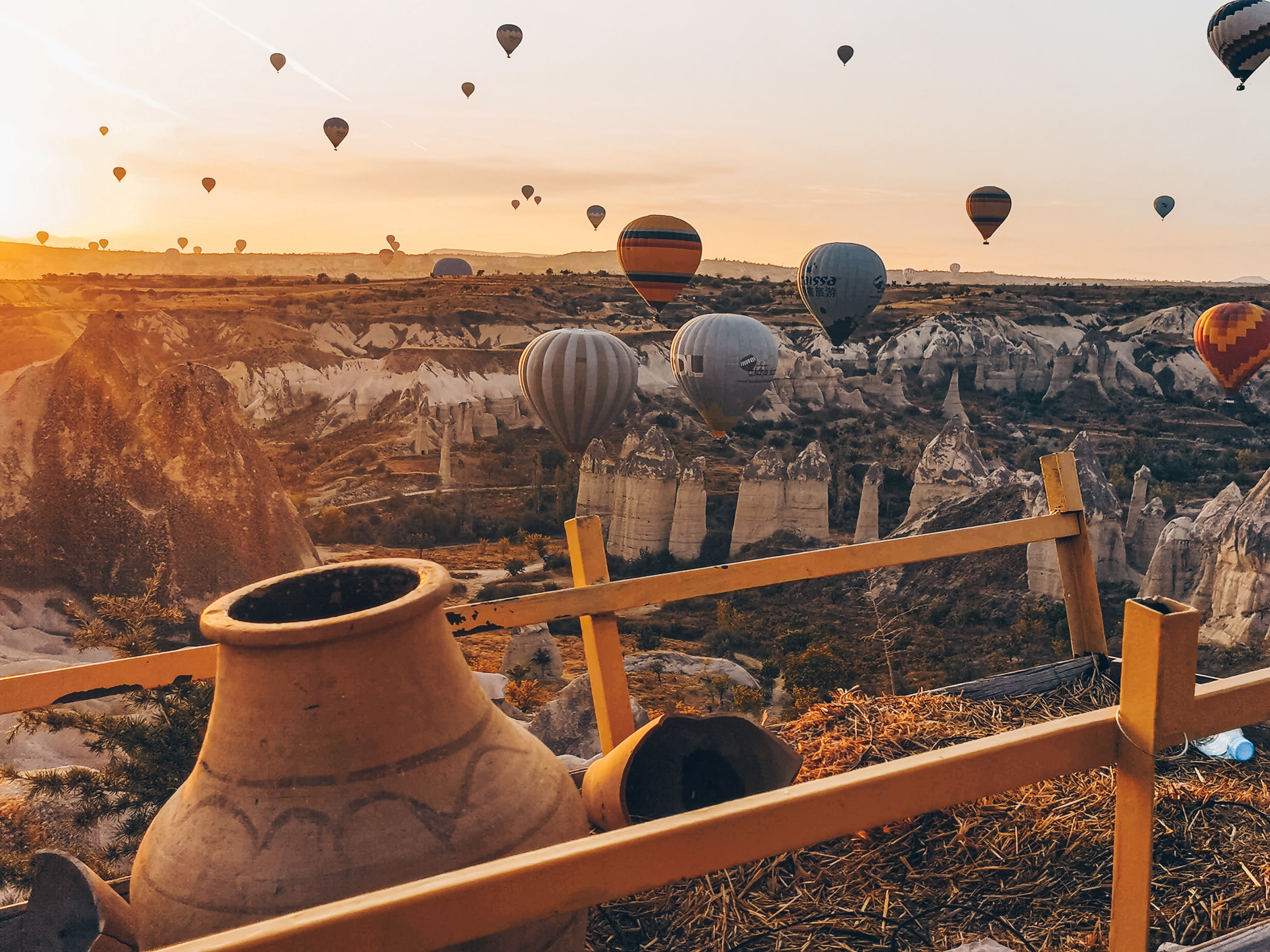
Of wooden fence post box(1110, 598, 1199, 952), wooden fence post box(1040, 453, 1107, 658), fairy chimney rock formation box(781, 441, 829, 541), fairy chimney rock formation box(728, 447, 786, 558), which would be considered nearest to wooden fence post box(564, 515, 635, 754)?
wooden fence post box(1110, 598, 1199, 952)

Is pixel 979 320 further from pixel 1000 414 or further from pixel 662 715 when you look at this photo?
pixel 662 715

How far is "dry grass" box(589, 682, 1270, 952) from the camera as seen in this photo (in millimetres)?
3457

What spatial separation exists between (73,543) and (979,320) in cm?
5975

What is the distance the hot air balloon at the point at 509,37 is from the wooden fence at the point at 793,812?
5900 cm

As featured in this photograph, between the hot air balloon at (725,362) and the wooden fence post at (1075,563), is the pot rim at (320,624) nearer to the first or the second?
the wooden fence post at (1075,563)

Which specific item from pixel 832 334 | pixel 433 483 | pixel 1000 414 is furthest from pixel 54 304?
pixel 1000 414

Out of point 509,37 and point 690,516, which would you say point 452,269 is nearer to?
point 509,37

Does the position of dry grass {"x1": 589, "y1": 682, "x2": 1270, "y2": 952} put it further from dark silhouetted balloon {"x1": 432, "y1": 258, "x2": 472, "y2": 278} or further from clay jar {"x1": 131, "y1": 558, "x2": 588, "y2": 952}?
dark silhouetted balloon {"x1": 432, "y1": 258, "x2": 472, "y2": 278}

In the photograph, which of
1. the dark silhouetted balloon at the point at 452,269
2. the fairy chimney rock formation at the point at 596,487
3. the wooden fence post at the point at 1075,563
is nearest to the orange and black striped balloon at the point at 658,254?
the fairy chimney rock formation at the point at 596,487

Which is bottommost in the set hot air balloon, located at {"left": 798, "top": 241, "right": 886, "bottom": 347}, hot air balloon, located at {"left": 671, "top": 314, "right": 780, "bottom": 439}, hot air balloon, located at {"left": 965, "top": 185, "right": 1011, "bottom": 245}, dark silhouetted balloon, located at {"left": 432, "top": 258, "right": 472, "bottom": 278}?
hot air balloon, located at {"left": 671, "top": 314, "right": 780, "bottom": 439}

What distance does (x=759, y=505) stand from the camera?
30812mm

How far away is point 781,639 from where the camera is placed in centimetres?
2278

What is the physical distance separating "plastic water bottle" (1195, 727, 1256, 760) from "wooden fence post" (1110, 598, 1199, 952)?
114 inches

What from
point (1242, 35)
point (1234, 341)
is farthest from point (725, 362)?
point (1242, 35)
